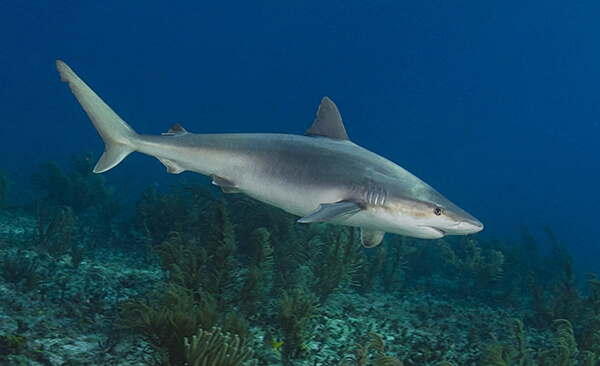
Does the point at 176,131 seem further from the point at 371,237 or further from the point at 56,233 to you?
the point at 56,233

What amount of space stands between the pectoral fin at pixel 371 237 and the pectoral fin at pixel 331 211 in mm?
908

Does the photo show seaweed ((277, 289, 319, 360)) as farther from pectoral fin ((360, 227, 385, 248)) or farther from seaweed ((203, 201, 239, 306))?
pectoral fin ((360, 227, 385, 248))

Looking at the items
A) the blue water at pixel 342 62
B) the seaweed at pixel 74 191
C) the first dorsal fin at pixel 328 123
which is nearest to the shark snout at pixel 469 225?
the first dorsal fin at pixel 328 123

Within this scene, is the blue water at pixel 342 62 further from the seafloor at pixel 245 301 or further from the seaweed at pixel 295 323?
the seaweed at pixel 295 323

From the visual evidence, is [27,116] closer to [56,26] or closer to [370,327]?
[56,26]

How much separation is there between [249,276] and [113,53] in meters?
170

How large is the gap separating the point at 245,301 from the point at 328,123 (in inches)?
118

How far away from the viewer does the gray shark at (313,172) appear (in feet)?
15.6

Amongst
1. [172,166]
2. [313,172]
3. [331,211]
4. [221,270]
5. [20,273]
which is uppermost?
[313,172]

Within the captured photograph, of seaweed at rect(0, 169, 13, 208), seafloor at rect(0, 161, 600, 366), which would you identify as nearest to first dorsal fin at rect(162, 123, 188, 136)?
seafloor at rect(0, 161, 600, 366)

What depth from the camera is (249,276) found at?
6039 mm

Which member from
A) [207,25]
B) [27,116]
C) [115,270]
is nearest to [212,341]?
[115,270]

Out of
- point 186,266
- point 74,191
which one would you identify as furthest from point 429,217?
point 74,191

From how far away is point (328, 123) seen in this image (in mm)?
6277
